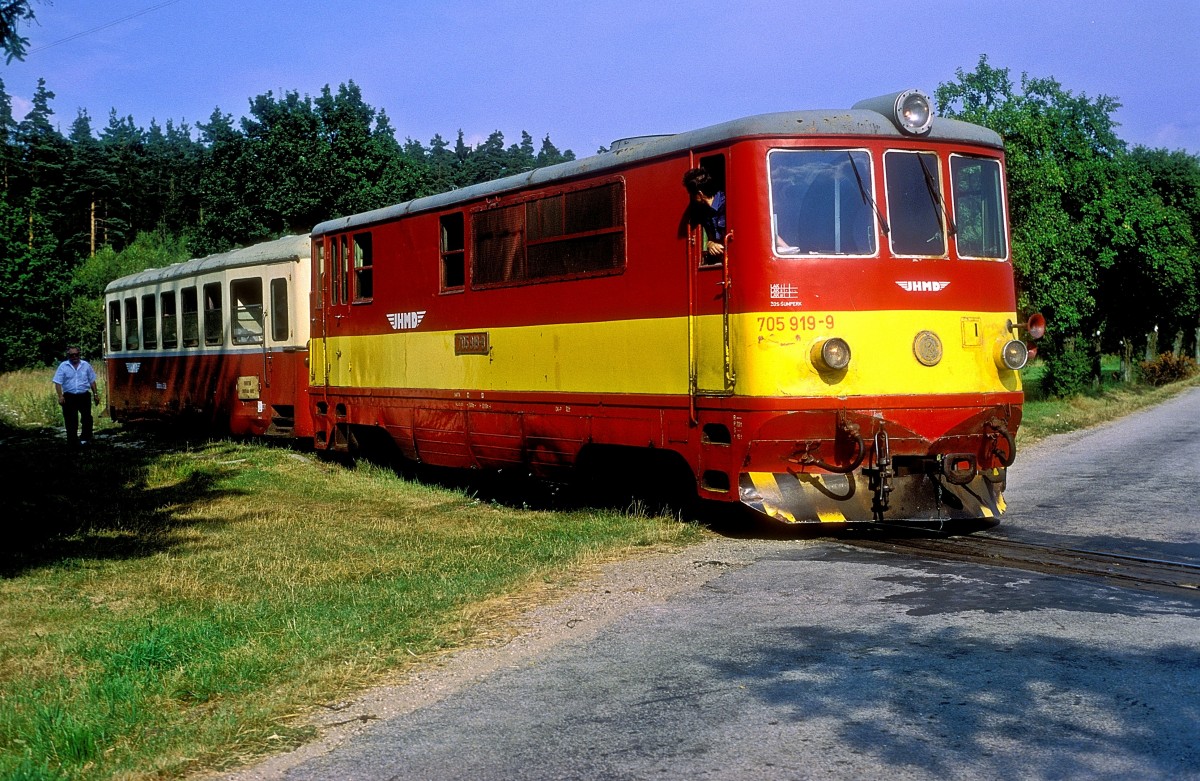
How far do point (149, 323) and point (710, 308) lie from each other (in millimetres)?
16761

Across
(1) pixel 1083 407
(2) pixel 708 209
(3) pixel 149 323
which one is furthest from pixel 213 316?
(1) pixel 1083 407

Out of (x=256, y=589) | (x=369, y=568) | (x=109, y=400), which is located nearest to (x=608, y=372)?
(x=369, y=568)

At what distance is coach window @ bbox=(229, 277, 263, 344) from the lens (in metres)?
18.3

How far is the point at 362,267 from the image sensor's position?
48.2 ft

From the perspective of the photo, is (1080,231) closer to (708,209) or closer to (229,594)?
(708,209)

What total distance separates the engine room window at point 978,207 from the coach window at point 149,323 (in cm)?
1713

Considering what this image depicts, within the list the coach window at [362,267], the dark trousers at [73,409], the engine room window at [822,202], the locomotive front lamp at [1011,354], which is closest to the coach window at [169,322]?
the dark trousers at [73,409]

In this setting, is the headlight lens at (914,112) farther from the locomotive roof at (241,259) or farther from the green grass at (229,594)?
the locomotive roof at (241,259)

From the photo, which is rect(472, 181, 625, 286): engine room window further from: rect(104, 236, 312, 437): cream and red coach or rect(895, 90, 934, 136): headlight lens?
rect(104, 236, 312, 437): cream and red coach

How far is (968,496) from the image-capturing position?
9.73 m

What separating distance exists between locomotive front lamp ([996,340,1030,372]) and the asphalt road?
2118 mm

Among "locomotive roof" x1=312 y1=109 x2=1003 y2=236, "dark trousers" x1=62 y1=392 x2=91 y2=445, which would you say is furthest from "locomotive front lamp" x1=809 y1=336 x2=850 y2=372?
"dark trousers" x1=62 y1=392 x2=91 y2=445

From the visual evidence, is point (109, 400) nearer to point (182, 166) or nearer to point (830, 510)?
point (830, 510)

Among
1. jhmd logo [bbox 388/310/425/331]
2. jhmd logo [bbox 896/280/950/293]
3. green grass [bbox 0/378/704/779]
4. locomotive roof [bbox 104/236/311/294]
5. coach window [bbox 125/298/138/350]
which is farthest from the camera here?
coach window [bbox 125/298/138/350]
